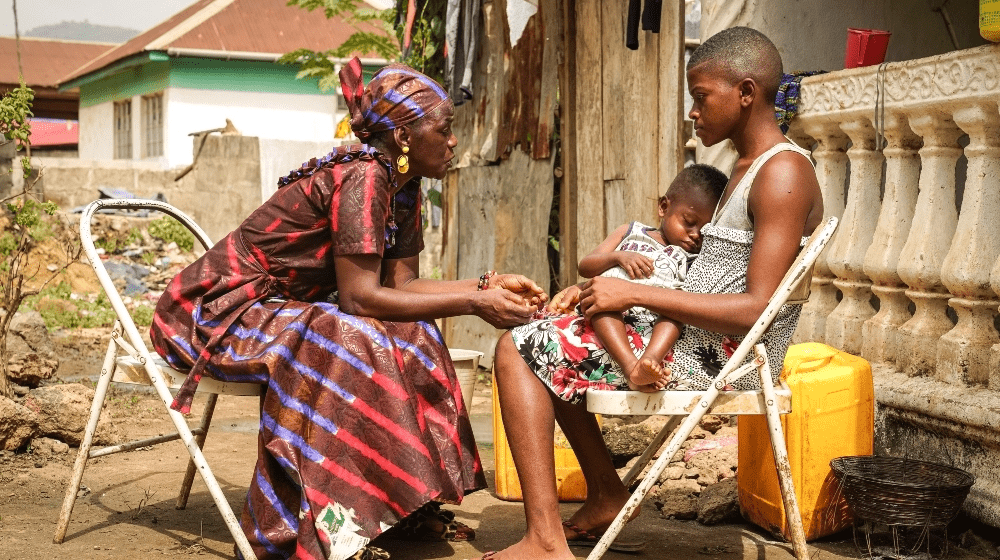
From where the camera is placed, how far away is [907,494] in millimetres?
3010

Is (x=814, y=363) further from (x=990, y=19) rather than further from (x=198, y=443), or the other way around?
(x=198, y=443)

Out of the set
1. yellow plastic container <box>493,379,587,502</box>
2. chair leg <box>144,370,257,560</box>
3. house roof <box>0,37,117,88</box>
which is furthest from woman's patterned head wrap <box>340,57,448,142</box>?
house roof <box>0,37,117,88</box>

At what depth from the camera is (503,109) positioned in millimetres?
7164

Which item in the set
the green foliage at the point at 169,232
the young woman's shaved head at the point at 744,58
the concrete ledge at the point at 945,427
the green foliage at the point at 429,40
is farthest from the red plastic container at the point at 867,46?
the green foliage at the point at 169,232

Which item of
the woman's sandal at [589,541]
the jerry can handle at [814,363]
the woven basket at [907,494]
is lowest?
the woman's sandal at [589,541]

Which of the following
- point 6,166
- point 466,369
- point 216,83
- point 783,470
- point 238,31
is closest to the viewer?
point 783,470

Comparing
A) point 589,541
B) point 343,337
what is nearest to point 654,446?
point 589,541

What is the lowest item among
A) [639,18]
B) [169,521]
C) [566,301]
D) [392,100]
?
[169,521]

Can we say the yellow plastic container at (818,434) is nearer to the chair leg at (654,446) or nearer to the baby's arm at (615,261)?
the chair leg at (654,446)

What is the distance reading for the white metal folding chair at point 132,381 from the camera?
119 inches

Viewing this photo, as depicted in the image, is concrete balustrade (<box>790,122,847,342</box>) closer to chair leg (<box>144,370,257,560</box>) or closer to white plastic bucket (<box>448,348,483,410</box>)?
white plastic bucket (<box>448,348,483,410</box>)

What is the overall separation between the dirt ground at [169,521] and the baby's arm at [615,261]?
3.06ft

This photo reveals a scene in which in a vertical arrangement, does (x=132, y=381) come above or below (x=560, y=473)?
above

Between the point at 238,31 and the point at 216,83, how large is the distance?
1418mm
